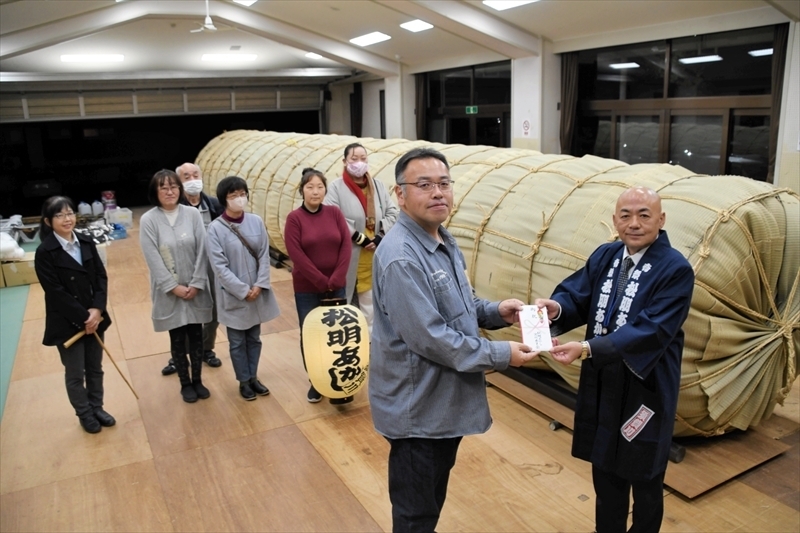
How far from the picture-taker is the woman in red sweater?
3.46 metres

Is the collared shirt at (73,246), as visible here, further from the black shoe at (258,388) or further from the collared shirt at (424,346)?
the collared shirt at (424,346)

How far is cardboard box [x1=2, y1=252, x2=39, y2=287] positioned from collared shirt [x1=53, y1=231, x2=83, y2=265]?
409cm

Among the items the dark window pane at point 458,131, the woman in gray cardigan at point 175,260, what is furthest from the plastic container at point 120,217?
the woman in gray cardigan at point 175,260

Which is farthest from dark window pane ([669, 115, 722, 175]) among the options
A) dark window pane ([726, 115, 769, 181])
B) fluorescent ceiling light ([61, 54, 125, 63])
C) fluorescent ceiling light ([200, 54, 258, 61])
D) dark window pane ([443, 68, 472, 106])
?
fluorescent ceiling light ([61, 54, 125, 63])

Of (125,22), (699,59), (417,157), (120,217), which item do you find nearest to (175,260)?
(417,157)

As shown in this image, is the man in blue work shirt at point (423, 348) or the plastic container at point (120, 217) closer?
the man in blue work shirt at point (423, 348)

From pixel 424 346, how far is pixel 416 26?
862 centimetres

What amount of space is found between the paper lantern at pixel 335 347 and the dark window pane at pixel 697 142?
5.19 metres

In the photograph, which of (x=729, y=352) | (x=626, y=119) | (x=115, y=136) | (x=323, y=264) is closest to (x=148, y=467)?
(x=323, y=264)

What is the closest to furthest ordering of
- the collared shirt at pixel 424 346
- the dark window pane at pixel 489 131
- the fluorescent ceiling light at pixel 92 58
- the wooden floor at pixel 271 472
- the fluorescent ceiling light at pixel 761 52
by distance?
the collared shirt at pixel 424 346 < the wooden floor at pixel 271 472 < the fluorescent ceiling light at pixel 761 52 < the dark window pane at pixel 489 131 < the fluorescent ceiling light at pixel 92 58

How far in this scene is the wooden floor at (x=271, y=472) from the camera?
2.57 metres

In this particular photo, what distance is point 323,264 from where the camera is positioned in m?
3.54

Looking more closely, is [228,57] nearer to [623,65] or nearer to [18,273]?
[18,273]

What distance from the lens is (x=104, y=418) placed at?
136 inches
